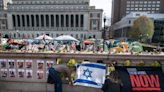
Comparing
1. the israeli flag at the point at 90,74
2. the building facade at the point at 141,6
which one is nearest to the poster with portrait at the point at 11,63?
the israeli flag at the point at 90,74

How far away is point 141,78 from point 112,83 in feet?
3.96

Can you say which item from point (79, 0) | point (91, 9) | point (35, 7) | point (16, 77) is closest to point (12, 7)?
point (35, 7)

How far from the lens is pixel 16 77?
823 centimetres

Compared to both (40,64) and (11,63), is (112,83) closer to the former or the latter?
(40,64)

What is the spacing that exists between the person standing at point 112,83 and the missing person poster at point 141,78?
0.18 m

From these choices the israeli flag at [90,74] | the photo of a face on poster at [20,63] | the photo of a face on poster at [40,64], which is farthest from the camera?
the photo of a face on poster at [20,63]

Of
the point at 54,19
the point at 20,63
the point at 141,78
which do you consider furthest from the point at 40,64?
the point at 54,19

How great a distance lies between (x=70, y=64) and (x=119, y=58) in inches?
85.1

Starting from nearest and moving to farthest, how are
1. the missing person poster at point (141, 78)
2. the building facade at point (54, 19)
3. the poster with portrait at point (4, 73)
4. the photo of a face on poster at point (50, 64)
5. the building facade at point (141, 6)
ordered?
the missing person poster at point (141, 78)
the photo of a face on poster at point (50, 64)
the poster with portrait at point (4, 73)
the building facade at point (54, 19)
the building facade at point (141, 6)

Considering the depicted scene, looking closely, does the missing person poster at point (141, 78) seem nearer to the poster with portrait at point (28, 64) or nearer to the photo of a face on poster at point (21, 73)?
the poster with portrait at point (28, 64)

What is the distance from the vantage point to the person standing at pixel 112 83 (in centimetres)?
719

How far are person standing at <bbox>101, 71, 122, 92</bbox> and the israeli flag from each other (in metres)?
0.30

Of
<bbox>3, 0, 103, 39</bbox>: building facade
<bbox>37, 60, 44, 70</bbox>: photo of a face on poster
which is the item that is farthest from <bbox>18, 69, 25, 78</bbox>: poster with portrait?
<bbox>3, 0, 103, 39</bbox>: building facade

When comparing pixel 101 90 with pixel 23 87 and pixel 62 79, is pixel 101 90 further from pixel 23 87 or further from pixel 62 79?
pixel 23 87
